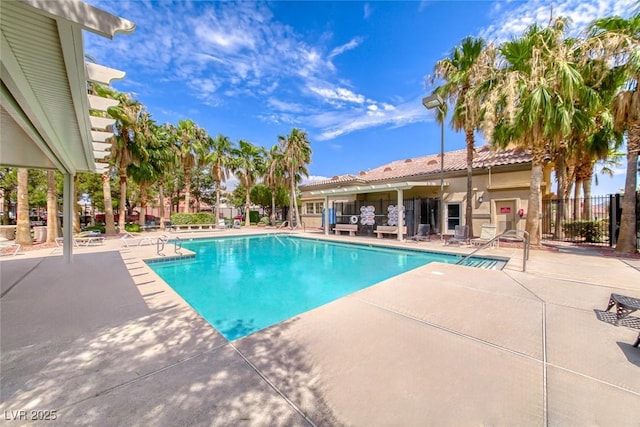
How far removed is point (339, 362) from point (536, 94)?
11.9 m

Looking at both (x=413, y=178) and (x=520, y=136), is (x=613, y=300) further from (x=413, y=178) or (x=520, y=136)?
(x=413, y=178)

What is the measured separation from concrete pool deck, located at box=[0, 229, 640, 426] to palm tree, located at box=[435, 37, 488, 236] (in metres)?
9.61

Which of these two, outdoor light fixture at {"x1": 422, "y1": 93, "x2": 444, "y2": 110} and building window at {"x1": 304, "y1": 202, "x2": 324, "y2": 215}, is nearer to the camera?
outdoor light fixture at {"x1": 422, "y1": 93, "x2": 444, "y2": 110}

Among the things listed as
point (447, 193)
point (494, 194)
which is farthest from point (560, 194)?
point (447, 193)

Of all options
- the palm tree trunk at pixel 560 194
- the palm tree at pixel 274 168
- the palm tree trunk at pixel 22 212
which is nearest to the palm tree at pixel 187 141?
the palm tree at pixel 274 168

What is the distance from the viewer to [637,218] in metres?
10.2

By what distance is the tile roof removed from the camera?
14922 mm

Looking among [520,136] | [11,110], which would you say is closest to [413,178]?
[520,136]

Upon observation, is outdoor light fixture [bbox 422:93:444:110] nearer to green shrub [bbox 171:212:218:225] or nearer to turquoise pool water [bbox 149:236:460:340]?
turquoise pool water [bbox 149:236:460:340]

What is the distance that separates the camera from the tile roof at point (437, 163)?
49.0ft

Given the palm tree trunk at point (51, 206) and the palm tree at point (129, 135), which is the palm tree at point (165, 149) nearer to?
the palm tree at point (129, 135)

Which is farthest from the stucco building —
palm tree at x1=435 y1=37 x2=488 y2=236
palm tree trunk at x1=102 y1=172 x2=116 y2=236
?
palm tree trunk at x1=102 y1=172 x2=116 y2=236

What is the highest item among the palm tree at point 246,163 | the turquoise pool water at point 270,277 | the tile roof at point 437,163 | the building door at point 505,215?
the palm tree at point 246,163

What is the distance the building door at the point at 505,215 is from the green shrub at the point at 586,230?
3034 mm
